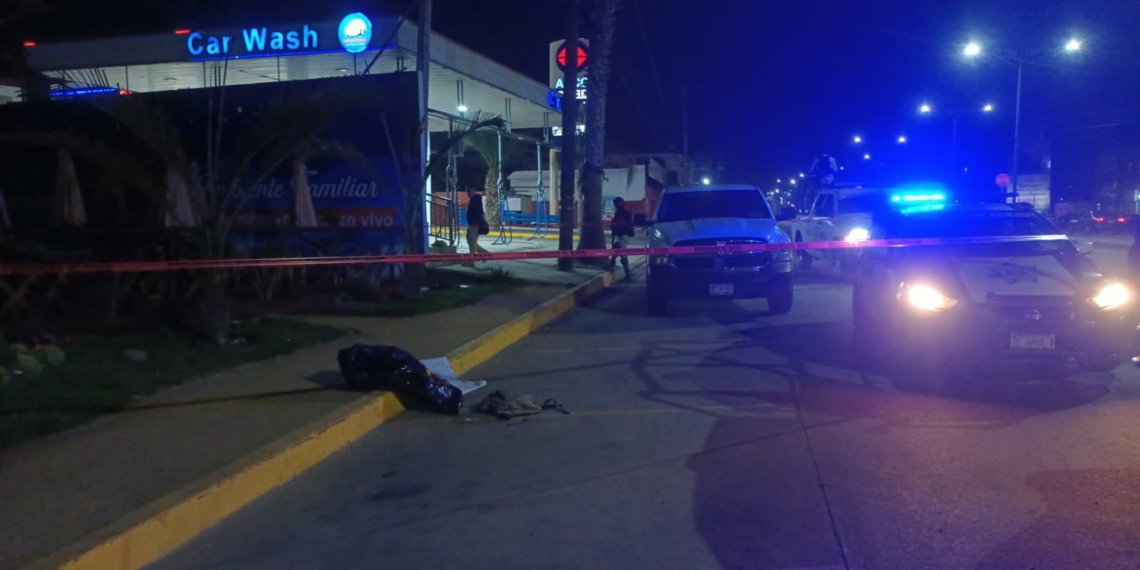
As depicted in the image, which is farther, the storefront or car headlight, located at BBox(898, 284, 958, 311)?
the storefront

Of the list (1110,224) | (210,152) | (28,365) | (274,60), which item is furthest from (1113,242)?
(28,365)

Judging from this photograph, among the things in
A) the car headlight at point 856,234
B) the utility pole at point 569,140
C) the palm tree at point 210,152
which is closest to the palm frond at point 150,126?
the palm tree at point 210,152

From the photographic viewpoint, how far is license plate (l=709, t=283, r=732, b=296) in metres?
12.9

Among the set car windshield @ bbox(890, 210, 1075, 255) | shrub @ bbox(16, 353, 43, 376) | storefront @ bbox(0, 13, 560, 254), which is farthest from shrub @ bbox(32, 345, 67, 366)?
car windshield @ bbox(890, 210, 1075, 255)

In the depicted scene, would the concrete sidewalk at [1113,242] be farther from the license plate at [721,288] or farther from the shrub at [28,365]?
the shrub at [28,365]

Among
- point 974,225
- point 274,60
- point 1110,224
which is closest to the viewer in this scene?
point 974,225

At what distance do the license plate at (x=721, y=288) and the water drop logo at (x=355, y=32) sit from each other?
8.16m

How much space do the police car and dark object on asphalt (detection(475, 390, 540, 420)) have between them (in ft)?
10.8

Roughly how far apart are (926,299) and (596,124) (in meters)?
15.3

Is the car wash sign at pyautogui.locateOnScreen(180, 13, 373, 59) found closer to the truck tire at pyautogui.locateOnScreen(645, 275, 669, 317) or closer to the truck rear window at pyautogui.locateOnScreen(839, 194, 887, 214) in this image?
the truck tire at pyautogui.locateOnScreen(645, 275, 669, 317)

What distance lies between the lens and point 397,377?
26.1 feet

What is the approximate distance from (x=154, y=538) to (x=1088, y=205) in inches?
2021

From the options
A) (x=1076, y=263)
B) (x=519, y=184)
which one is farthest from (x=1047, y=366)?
(x=519, y=184)

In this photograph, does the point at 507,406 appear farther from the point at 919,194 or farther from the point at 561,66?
the point at 561,66
